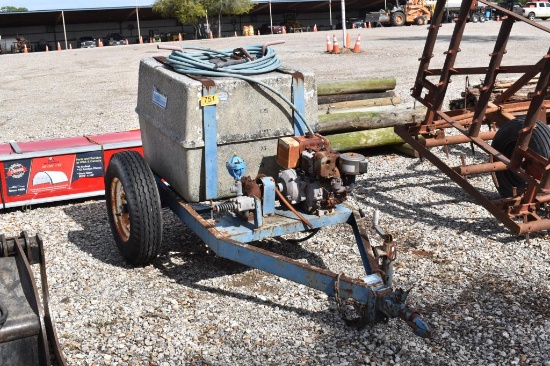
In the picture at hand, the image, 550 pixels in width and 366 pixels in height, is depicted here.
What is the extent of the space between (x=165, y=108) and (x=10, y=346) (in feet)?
8.45

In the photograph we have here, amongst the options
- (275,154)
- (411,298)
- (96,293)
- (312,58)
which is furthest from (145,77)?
(312,58)

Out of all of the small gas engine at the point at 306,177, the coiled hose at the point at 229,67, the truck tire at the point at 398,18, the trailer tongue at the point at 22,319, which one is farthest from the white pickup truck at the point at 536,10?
the trailer tongue at the point at 22,319

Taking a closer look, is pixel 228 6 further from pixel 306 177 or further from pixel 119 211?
pixel 306 177

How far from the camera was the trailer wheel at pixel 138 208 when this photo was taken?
5109 mm

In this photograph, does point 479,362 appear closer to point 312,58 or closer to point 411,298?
point 411,298

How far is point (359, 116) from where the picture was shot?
890 cm

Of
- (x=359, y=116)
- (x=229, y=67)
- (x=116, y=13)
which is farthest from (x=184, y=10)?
(x=229, y=67)

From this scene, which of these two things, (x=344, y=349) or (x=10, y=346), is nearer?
(x=10, y=346)

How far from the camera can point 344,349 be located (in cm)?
423

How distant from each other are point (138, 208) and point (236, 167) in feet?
2.72

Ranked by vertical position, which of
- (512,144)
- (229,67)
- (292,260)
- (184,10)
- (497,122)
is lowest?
(292,260)

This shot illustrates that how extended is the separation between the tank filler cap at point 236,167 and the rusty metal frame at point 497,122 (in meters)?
2.33

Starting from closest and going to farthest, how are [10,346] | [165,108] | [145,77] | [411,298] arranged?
[10,346], [411,298], [165,108], [145,77]

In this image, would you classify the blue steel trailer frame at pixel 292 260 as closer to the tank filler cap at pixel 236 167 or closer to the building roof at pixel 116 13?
the tank filler cap at pixel 236 167
